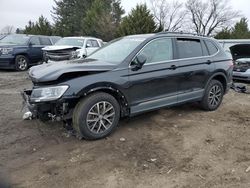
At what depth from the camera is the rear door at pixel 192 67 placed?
243 inches

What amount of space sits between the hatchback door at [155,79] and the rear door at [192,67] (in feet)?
0.68

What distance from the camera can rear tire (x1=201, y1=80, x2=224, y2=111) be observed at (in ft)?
22.1

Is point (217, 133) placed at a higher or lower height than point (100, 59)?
lower

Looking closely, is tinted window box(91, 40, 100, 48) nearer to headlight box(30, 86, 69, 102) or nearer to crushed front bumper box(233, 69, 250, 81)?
crushed front bumper box(233, 69, 250, 81)

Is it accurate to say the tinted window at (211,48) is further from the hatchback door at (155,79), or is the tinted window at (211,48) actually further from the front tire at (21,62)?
the front tire at (21,62)

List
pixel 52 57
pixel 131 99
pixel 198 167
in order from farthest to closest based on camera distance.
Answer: pixel 52 57 < pixel 131 99 < pixel 198 167

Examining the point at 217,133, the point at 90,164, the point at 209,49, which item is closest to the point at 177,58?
the point at 209,49

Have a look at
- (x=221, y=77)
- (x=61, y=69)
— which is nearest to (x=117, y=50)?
(x=61, y=69)

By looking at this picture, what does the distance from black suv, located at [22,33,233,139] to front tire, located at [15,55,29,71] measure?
8.84m

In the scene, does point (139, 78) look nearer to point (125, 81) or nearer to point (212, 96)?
point (125, 81)

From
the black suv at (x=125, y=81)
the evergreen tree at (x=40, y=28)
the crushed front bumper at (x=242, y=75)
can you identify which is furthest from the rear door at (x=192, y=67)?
the evergreen tree at (x=40, y=28)

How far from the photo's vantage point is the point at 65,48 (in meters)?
13.2

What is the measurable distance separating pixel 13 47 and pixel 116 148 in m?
10.6

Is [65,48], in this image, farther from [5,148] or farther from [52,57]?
[5,148]
